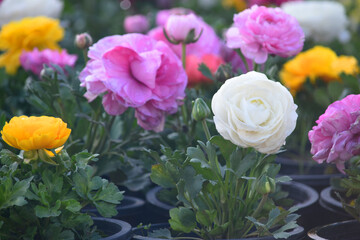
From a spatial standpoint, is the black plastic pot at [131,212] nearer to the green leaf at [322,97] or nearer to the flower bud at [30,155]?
the flower bud at [30,155]

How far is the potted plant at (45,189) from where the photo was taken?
2.45 ft

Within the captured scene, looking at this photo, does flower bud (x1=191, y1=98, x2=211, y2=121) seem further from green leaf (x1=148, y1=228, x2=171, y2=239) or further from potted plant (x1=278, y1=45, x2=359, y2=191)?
potted plant (x1=278, y1=45, x2=359, y2=191)

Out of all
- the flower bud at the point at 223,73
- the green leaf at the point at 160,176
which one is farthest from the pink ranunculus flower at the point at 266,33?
the green leaf at the point at 160,176

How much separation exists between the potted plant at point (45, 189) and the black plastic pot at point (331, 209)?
1.43 feet

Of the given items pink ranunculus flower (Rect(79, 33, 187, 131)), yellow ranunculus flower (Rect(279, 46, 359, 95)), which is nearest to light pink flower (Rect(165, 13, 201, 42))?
pink ranunculus flower (Rect(79, 33, 187, 131))

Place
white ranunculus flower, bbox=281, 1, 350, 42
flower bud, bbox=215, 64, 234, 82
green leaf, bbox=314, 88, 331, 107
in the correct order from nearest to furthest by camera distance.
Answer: flower bud, bbox=215, 64, 234, 82 → green leaf, bbox=314, 88, 331, 107 → white ranunculus flower, bbox=281, 1, 350, 42

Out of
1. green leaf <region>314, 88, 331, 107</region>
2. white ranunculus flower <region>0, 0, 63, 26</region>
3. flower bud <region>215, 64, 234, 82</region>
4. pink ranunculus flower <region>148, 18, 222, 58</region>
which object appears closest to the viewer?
flower bud <region>215, 64, 234, 82</region>

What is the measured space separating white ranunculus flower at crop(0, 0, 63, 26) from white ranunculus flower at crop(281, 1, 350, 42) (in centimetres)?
86

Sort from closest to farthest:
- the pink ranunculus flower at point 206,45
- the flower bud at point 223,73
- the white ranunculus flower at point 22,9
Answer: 1. the flower bud at point 223,73
2. the pink ranunculus flower at point 206,45
3. the white ranunculus flower at point 22,9

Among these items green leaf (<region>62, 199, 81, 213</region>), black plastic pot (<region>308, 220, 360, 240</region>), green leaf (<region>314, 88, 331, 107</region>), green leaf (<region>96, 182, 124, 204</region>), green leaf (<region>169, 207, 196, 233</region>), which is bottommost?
green leaf (<region>314, 88, 331, 107</region>)

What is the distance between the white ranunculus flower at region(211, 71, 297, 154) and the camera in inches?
30.0

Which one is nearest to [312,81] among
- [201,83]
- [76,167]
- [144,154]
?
[201,83]

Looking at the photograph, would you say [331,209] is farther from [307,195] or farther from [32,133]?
[32,133]

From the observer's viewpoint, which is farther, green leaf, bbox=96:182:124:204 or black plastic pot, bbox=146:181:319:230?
black plastic pot, bbox=146:181:319:230
